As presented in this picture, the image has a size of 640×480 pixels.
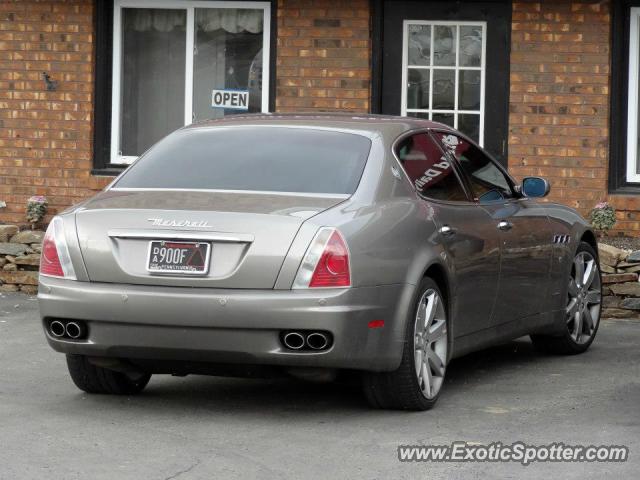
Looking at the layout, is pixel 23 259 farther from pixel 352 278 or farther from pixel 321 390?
pixel 352 278

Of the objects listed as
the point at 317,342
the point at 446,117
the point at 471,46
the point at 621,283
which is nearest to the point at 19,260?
the point at 446,117

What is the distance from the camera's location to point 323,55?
45.4ft

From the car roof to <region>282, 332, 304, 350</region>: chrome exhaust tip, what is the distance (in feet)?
4.97

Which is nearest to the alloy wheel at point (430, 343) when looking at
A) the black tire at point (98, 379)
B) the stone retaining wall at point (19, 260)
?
the black tire at point (98, 379)

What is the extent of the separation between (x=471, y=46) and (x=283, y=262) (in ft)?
24.3

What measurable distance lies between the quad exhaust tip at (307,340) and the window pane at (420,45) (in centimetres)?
744

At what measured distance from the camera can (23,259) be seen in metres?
13.1

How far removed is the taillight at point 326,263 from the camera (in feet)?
22.5

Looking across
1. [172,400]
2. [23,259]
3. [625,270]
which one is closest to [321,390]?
[172,400]

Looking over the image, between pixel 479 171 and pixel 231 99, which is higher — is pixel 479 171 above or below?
below

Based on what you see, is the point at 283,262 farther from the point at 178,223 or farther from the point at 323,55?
the point at 323,55

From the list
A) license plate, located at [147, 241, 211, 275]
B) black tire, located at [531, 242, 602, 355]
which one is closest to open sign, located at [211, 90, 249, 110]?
black tire, located at [531, 242, 602, 355]

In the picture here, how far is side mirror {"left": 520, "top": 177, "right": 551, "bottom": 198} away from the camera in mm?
9242

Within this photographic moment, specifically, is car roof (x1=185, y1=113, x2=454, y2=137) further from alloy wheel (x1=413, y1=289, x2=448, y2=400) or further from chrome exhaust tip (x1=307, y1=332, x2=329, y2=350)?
chrome exhaust tip (x1=307, y1=332, x2=329, y2=350)
